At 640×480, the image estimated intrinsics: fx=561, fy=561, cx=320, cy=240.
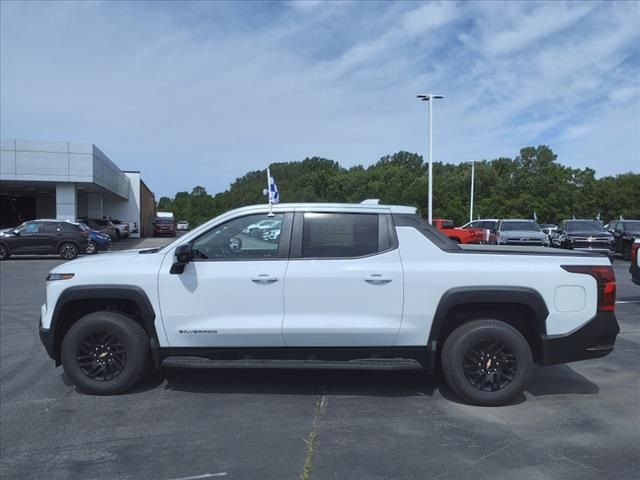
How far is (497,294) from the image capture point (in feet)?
15.7

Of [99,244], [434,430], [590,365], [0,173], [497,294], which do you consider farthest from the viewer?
[0,173]

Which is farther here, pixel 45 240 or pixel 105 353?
pixel 45 240

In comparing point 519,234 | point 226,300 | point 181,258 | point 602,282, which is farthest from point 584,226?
point 181,258

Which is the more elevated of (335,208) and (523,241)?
(335,208)

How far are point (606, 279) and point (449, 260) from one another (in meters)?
1.36

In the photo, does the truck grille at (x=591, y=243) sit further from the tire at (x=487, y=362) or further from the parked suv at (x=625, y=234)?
the tire at (x=487, y=362)

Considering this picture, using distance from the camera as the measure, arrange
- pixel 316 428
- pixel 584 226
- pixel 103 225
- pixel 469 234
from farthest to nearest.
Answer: pixel 103 225 → pixel 469 234 → pixel 584 226 → pixel 316 428

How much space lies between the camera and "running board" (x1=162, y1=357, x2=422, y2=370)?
480 cm

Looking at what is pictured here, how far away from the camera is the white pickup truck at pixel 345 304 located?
4.80 meters

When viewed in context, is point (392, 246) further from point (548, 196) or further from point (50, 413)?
point (548, 196)

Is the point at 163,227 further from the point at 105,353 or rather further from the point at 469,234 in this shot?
the point at 105,353

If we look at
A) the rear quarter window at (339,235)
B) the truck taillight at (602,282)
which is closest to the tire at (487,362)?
the truck taillight at (602,282)

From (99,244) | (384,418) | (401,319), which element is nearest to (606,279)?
(401,319)

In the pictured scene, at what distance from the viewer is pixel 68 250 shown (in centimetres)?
2273
